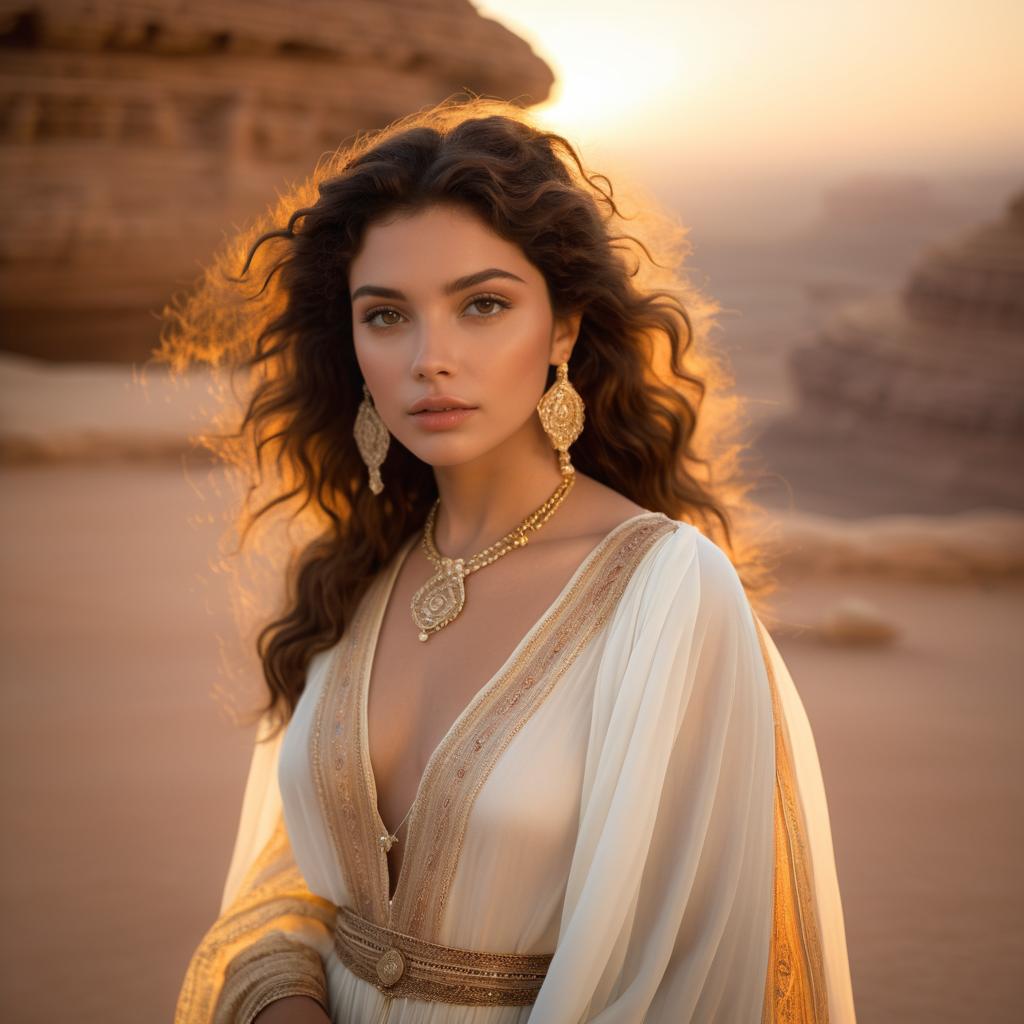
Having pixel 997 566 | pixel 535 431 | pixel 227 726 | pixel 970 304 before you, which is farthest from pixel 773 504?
pixel 535 431

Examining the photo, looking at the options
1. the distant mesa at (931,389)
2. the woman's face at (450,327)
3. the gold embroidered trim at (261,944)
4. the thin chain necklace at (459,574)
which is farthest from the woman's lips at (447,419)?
the distant mesa at (931,389)

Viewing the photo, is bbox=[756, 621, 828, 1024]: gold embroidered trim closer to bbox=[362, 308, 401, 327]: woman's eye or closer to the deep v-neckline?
the deep v-neckline

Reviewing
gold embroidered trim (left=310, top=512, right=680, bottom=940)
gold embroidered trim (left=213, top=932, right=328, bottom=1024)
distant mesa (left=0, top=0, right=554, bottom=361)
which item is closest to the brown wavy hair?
gold embroidered trim (left=310, top=512, right=680, bottom=940)

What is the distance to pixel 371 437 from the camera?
234cm

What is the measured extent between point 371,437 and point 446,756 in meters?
0.74

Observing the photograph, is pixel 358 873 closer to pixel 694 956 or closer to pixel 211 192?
pixel 694 956

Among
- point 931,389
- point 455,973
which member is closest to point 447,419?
point 455,973

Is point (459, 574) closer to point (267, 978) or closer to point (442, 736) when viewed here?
point (442, 736)

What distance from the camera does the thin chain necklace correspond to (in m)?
2.12

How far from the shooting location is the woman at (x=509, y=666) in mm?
1755

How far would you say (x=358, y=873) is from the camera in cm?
203

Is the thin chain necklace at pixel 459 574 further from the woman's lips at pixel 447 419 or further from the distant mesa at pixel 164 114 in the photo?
the distant mesa at pixel 164 114

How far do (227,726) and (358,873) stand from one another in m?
4.39

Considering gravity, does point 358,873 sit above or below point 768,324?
below
